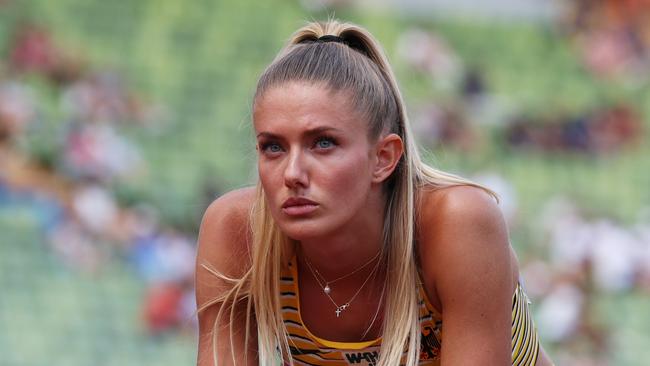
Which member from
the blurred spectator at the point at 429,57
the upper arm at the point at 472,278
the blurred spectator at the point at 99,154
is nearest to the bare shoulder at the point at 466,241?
the upper arm at the point at 472,278

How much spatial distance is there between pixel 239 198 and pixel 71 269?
342 cm

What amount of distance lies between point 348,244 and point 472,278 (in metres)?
0.30

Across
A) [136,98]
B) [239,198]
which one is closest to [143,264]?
[136,98]

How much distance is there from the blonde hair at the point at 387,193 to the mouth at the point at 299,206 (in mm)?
209

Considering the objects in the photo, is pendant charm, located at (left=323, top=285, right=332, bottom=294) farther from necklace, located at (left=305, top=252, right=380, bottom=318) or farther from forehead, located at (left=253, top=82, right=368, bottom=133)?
forehead, located at (left=253, top=82, right=368, bottom=133)

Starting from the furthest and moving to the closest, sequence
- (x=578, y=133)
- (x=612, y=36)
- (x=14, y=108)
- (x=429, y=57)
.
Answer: (x=612, y=36)
(x=578, y=133)
(x=429, y=57)
(x=14, y=108)

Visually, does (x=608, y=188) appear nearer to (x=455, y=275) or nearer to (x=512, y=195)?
(x=512, y=195)

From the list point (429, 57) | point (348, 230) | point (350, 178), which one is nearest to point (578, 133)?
point (429, 57)

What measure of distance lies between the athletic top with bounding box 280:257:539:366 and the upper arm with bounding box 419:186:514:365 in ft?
0.42

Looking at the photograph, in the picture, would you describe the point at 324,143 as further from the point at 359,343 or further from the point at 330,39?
the point at 359,343

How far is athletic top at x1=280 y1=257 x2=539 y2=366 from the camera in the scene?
2.51 metres

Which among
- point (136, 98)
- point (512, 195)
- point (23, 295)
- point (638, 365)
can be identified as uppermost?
point (136, 98)

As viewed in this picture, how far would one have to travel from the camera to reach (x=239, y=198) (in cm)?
261

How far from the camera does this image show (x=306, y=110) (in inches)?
88.4
